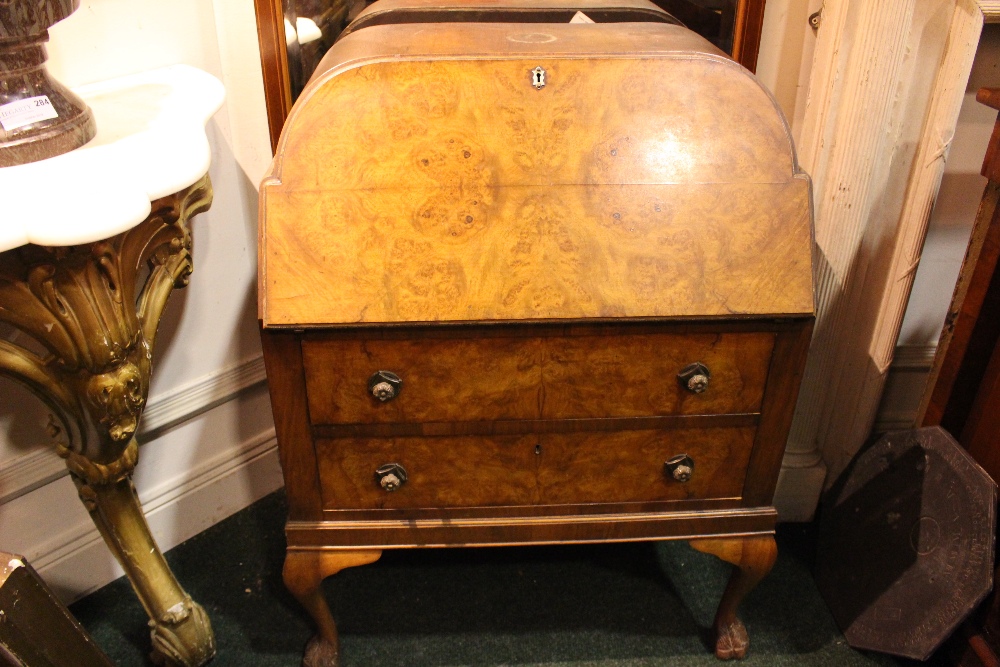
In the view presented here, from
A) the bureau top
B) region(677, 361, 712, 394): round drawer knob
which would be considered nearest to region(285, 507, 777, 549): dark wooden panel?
region(677, 361, 712, 394): round drawer knob

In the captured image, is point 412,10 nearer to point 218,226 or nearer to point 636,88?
point 636,88

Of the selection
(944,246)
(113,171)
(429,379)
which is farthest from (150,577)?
(944,246)

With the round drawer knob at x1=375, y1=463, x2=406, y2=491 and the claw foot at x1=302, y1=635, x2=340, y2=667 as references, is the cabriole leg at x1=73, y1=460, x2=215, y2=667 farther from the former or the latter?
the round drawer knob at x1=375, y1=463, x2=406, y2=491

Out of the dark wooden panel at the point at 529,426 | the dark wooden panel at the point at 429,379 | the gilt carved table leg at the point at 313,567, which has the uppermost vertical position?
the dark wooden panel at the point at 429,379

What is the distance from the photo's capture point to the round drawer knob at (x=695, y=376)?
1.30 meters

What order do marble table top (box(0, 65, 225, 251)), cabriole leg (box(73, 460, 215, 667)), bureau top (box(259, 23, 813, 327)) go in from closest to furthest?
1. marble table top (box(0, 65, 225, 251))
2. bureau top (box(259, 23, 813, 327))
3. cabriole leg (box(73, 460, 215, 667))

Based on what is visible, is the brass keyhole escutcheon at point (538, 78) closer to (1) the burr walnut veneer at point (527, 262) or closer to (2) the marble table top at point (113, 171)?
(1) the burr walnut veneer at point (527, 262)

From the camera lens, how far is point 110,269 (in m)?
1.16

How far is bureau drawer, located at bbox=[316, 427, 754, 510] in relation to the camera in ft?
4.53

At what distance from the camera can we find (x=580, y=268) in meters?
1.25

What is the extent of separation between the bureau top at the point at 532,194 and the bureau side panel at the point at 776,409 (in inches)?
2.5

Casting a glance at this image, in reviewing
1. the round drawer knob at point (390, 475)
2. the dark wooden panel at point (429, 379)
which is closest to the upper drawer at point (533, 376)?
the dark wooden panel at point (429, 379)

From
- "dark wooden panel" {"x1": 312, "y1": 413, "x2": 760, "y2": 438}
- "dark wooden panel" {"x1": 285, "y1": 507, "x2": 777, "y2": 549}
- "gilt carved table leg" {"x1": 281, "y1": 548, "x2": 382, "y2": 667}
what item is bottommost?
"gilt carved table leg" {"x1": 281, "y1": 548, "x2": 382, "y2": 667}

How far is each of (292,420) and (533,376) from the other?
1.35 ft
